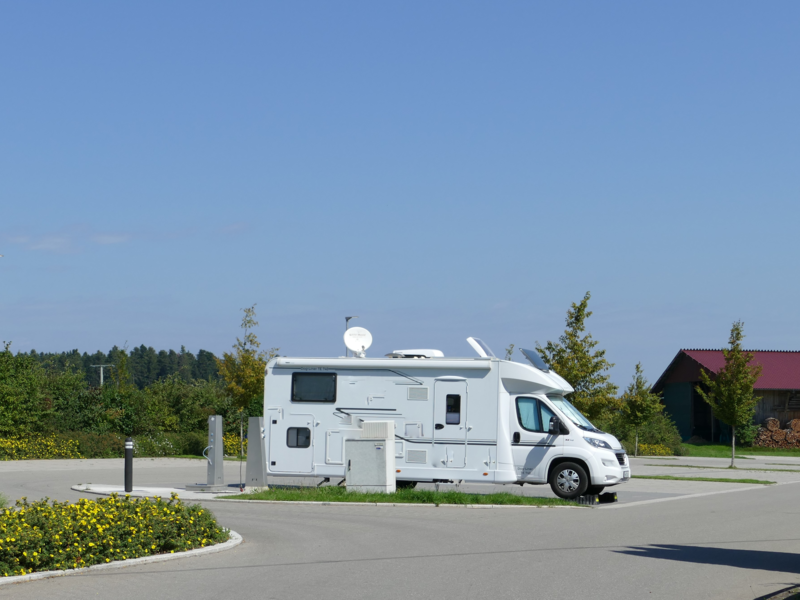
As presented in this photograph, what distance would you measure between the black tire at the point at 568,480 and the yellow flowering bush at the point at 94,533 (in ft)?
27.2

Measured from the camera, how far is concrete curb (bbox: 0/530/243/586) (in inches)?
348

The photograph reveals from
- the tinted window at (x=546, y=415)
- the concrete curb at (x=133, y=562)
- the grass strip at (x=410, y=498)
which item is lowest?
the grass strip at (x=410, y=498)

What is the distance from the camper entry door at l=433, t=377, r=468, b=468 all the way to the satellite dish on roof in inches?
96.1

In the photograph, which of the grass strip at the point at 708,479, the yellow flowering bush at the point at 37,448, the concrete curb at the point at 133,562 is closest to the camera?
the concrete curb at the point at 133,562

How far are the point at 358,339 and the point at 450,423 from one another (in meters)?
3.22

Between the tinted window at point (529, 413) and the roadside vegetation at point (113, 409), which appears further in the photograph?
the roadside vegetation at point (113, 409)

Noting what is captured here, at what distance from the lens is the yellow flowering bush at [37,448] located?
29297 mm

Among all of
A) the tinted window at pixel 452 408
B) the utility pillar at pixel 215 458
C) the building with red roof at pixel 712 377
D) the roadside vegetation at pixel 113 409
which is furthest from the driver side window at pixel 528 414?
the building with red roof at pixel 712 377

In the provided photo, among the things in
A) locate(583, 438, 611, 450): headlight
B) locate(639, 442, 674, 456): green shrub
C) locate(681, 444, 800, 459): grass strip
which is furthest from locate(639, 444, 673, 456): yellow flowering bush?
locate(583, 438, 611, 450): headlight

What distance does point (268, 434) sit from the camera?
1920 cm

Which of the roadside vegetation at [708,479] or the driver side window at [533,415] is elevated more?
the driver side window at [533,415]

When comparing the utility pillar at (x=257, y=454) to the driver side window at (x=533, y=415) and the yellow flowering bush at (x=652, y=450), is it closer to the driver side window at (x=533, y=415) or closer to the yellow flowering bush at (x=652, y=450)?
the driver side window at (x=533, y=415)

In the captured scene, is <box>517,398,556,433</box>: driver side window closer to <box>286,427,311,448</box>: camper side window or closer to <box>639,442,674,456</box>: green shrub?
<box>286,427,311,448</box>: camper side window

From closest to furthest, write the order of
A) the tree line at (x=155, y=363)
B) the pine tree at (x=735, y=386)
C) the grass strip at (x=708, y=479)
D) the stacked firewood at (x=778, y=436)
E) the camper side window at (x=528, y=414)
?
the camper side window at (x=528, y=414), the grass strip at (x=708, y=479), the pine tree at (x=735, y=386), the stacked firewood at (x=778, y=436), the tree line at (x=155, y=363)
